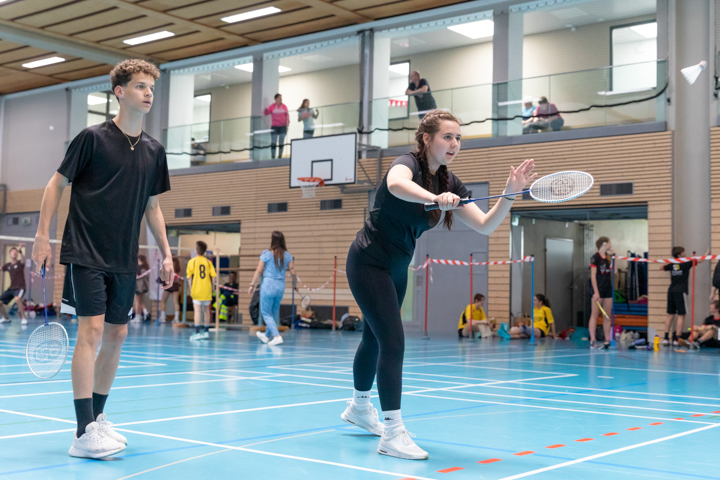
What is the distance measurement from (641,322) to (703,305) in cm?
345

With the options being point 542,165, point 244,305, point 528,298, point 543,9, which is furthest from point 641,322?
point 244,305

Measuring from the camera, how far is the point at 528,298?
18.8 metres

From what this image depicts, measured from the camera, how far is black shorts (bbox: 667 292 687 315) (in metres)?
14.3

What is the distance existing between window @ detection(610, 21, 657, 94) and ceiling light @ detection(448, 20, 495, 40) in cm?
377

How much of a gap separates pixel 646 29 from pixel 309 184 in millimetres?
9792

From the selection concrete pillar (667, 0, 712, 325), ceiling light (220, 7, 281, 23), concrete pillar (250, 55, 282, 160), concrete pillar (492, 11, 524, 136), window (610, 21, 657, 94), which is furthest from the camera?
concrete pillar (250, 55, 282, 160)

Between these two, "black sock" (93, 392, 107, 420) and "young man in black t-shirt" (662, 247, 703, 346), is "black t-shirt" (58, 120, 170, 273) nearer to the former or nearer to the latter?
"black sock" (93, 392, 107, 420)

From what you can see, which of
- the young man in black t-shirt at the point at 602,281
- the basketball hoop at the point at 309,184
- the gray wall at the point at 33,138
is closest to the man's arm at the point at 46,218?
the young man in black t-shirt at the point at 602,281

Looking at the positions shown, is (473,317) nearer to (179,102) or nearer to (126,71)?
(179,102)

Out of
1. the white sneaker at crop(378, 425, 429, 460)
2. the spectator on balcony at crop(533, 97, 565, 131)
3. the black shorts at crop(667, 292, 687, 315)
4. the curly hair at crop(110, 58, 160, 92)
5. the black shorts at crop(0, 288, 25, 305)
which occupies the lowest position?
the white sneaker at crop(378, 425, 429, 460)

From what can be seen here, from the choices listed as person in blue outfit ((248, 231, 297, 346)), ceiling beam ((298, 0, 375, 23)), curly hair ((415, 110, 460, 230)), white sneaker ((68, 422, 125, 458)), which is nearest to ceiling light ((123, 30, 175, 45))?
ceiling beam ((298, 0, 375, 23))

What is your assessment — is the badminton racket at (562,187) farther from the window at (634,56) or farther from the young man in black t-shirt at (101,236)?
the window at (634,56)

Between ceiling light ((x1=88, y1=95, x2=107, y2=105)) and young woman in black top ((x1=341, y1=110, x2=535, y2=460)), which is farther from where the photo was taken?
ceiling light ((x1=88, y1=95, x2=107, y2=105))

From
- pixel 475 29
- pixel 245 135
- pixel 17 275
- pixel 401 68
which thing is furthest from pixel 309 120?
pixel 17 275
